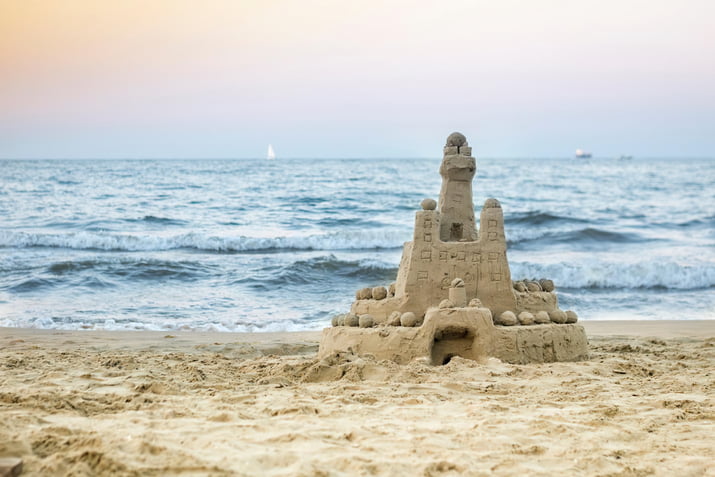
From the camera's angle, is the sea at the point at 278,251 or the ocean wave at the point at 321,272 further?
the ocean wave at the point at 321,272

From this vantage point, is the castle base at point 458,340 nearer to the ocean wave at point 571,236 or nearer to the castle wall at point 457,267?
the castle wall at point 457,267

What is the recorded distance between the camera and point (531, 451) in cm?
414

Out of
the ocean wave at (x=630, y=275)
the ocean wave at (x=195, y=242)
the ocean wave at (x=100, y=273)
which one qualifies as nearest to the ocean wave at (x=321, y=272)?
the ocean wave at (x=100, y=273)

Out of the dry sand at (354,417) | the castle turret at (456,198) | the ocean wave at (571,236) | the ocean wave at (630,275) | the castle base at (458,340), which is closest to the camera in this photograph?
the dry sand at (354,417)

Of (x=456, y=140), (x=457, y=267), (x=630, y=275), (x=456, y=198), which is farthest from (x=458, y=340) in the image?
(x=630, y=275)

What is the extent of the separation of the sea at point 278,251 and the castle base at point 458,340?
4156 millimetres

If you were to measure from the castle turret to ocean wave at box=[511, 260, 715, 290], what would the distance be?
8.12 meters

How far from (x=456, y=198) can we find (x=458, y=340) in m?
1.48

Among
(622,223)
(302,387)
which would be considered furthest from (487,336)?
(622,223)

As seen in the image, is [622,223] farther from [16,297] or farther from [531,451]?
[531,451]

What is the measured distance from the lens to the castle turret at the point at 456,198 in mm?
7672

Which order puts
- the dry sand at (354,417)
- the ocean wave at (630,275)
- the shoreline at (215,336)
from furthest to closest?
the ocean wave at (630,275), the shoreline at (215,336), the dry sand at (354,417)

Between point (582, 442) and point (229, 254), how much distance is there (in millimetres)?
15078

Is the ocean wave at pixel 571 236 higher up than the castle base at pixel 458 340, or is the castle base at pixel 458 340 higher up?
the castle base at pixel 458 340
